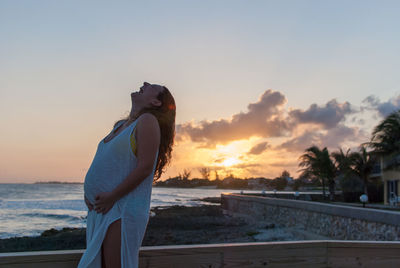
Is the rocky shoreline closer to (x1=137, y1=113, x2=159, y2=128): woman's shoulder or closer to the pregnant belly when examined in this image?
the pregnant belly

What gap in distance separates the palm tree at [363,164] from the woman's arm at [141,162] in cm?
2750

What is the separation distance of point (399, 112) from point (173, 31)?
Answer: 64.5 feet

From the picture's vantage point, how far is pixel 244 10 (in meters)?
9.66

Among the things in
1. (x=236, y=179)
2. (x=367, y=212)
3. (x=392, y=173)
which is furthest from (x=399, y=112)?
(x=236, y=179)

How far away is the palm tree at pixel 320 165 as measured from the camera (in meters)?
31.3

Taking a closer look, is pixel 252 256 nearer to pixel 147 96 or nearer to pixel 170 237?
pixel 147 96

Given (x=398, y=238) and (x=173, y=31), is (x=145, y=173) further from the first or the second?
(x=173, y=31)

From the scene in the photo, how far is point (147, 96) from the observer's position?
206 centimetres

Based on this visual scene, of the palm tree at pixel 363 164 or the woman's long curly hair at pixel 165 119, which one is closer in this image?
the woman's long curly hair at pixel 165 119

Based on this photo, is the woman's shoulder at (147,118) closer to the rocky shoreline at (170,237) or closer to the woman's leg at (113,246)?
the woman's leg at (113,246)

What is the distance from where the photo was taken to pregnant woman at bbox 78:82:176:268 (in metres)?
1.69

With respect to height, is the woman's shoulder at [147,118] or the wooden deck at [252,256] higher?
the woman's shoulder at [147,118]

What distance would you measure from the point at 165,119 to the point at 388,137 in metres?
24.5

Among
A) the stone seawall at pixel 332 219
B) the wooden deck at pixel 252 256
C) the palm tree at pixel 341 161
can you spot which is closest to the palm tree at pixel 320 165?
the palm tree at pixel 341 161
